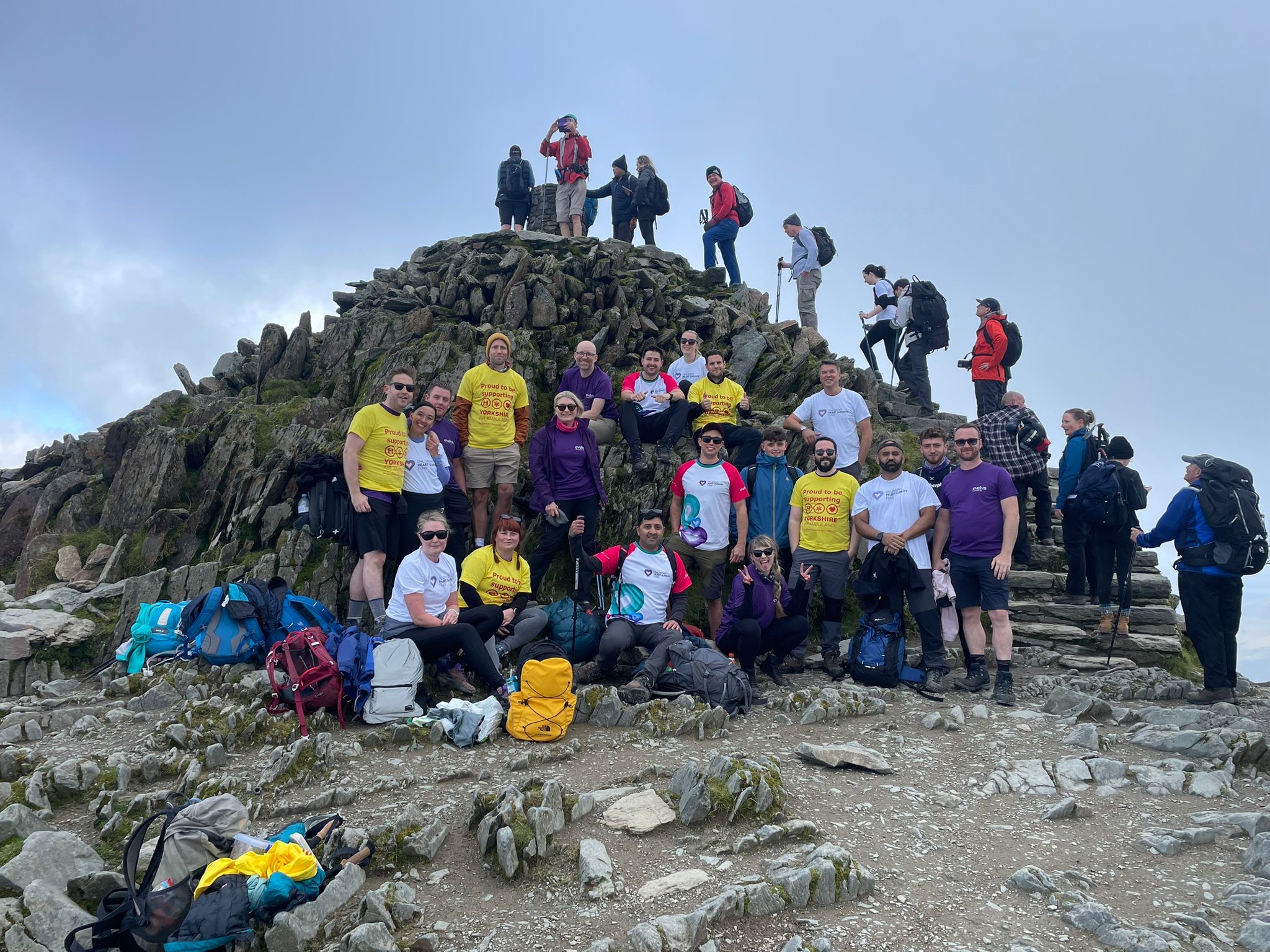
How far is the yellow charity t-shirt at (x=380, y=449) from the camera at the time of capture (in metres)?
11.7

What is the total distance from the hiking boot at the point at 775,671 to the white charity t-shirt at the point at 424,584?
16.1ft

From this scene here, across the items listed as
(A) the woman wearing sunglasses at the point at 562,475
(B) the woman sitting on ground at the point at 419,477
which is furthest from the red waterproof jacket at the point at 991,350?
(B) the woman sitting on ground at the point at 419,477

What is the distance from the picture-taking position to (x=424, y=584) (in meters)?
10.3

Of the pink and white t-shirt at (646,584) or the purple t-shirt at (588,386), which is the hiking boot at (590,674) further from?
the purple t-shirt at (588,386)

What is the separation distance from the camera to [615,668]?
38.4ft

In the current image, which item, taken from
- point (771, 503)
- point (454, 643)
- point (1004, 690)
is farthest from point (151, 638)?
point (1004, 690)

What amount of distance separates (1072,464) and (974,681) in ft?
17.0

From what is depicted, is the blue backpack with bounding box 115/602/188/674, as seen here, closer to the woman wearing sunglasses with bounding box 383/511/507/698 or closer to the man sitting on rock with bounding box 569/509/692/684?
the woman wearing sunglasses with bounding box 383/511/507/698

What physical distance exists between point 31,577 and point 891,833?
1875 centimetres

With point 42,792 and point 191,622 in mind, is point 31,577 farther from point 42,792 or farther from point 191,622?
point 42,792

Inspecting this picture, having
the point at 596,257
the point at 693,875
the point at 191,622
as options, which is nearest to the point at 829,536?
the point at 693,875

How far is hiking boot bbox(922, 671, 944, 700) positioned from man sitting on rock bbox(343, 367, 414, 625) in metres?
8.04

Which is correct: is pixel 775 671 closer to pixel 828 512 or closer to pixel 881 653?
pixel 881 653

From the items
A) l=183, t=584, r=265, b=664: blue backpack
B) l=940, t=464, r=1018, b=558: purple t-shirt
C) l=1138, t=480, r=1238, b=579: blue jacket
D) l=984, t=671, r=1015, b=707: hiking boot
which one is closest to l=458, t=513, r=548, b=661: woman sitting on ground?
l=183, t=584, r=265, b=664: blue backpack
